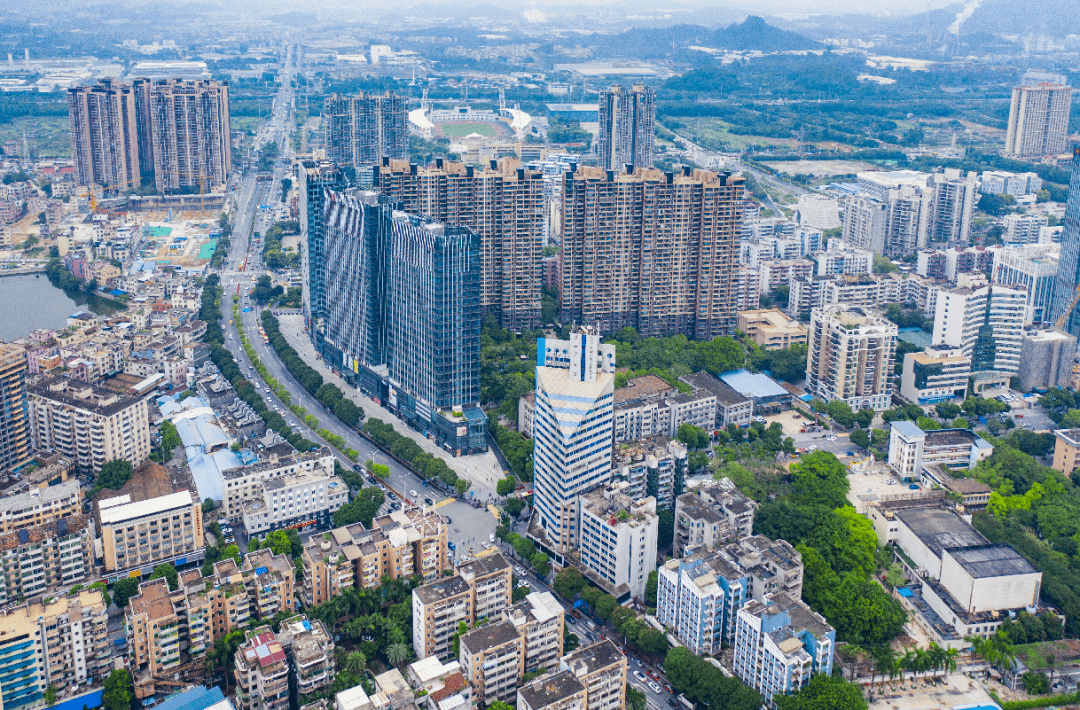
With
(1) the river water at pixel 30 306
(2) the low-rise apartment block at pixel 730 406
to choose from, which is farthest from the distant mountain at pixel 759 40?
(2) the low-rise apartment block at pixel 730 406

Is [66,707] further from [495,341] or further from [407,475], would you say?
[495,341]

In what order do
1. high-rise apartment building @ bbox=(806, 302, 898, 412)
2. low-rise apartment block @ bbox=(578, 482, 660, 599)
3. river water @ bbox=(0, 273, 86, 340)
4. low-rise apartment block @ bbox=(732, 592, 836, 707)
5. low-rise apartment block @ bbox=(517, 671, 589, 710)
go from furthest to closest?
1. river water @ bbox=(0, 273, 86, 340)
2. high-rise apartment building @ bbox=(806, 302, 898, 412)
3. low-rise apartment block @ bbox=(578, 482, 660, 599)
4. low-rise apartment block @ bbox=(732, 592, 836, 707)
5. low-rise apartment block @ bbox=(517, 671, 589, 710)

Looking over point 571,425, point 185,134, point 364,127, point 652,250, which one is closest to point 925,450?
point 571,425

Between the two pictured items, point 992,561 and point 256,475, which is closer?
point 992,561

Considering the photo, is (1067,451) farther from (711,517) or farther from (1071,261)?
(711,517)

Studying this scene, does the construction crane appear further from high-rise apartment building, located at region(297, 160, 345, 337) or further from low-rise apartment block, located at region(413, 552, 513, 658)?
high-rise apartment building, located at region(297, 160, 345, 337)

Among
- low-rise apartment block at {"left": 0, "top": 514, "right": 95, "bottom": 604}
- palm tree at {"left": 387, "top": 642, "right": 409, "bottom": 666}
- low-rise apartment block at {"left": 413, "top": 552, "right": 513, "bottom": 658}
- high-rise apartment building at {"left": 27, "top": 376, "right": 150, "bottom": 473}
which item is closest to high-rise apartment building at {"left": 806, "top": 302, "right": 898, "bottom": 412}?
low-rise apartment block at {"left": 413, "top": 552, "right": 513, "bottom": 658}

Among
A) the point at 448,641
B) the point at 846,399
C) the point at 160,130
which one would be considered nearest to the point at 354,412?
the point at 448,641
